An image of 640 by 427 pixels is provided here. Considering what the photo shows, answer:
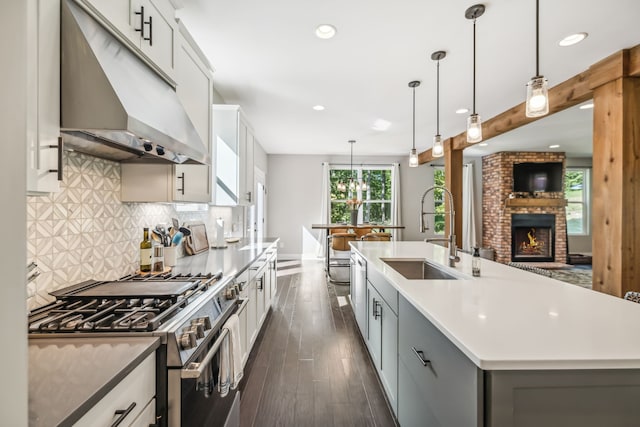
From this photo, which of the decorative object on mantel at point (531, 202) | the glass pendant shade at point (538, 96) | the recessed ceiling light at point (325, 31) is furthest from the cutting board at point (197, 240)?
the decorative object on mantel at point (531, 202)

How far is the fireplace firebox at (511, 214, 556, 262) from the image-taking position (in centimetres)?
748

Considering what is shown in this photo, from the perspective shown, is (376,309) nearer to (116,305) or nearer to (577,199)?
(116,305)

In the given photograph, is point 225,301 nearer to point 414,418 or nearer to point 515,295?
point 414,418

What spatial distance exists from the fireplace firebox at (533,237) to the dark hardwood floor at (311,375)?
5.67 metres

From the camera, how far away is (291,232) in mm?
8070

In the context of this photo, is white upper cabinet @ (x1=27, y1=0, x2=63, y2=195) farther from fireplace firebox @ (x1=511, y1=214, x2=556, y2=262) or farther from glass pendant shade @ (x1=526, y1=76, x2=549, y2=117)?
fireplace firebox @ (x1=511, y1=214, x2=556, y2=262)

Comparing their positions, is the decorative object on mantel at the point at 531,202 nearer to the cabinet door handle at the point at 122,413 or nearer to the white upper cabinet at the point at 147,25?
the white upper cabinet at the point at 147,25

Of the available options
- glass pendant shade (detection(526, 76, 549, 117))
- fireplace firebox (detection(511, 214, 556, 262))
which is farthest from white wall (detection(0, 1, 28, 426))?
fireplace firebox (detection(511, 214, 556, 262))

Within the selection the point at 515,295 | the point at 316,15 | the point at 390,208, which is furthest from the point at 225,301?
the point at 390,208

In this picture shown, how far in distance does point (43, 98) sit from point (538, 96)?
7.34 feet

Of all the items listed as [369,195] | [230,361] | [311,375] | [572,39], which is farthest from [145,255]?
[369,195]

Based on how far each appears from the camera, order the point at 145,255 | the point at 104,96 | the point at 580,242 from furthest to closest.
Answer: the point at 580,242 < the point at 145,255 < the point at 104,96

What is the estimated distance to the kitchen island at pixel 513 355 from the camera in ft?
2.92

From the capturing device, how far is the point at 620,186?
270 centimetres
